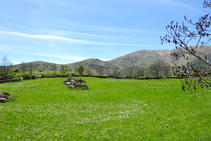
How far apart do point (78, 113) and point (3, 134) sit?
10.4 m

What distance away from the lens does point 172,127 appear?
1655 cm

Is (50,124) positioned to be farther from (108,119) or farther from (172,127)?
(172,127)

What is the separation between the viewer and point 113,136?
15.3 m

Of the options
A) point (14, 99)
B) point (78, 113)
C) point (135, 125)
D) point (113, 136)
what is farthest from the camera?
point (14, 99)

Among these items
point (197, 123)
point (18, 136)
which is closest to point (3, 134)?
point (18, 136)

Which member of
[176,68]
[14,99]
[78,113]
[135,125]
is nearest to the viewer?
[176,68]

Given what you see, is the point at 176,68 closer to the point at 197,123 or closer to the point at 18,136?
the point at 197,123

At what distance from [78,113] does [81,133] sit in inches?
293

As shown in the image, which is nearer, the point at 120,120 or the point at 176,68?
the point at 176,68

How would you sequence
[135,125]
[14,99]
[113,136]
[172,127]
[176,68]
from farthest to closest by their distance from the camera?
[14,99]
[135,125]
[172,127]
[113,136]
[176,68]

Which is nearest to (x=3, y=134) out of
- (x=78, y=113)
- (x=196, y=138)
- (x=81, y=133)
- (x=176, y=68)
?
(x=81, y=133)

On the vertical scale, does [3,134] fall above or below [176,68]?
below

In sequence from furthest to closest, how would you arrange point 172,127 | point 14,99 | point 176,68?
point 14,99 < point 172,127 < point 176,68

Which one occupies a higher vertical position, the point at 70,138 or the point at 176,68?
the point at 176,68
